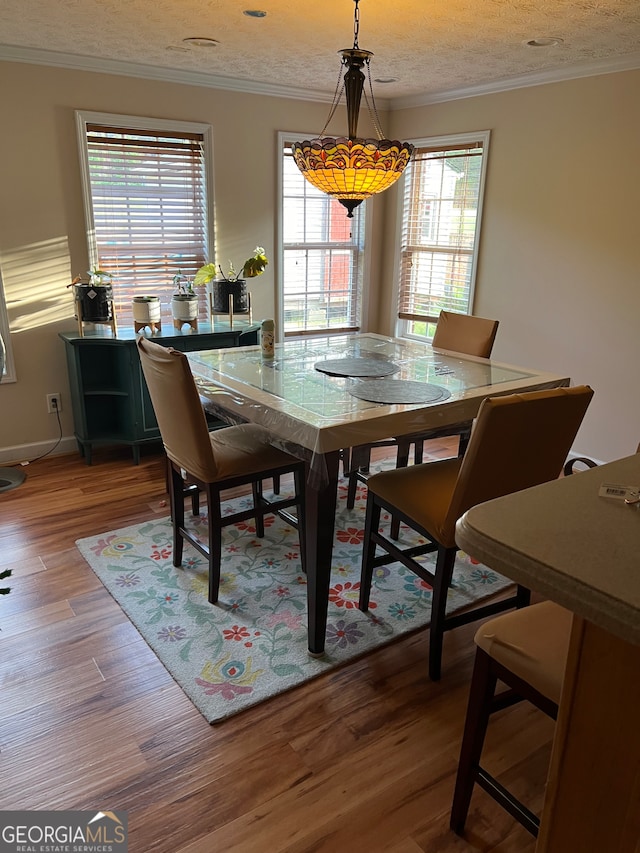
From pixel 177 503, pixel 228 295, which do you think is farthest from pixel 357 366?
pixel 228 295

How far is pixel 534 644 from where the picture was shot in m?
1.35

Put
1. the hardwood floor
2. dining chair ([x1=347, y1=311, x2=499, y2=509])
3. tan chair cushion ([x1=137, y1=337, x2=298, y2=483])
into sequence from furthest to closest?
1. dining chair ([x1=347, y1=311, x2=499, y2=509])
2. tan chair cushion ([x1=137, y1=337, x2=298, y2=483])
3. the hardwood floor

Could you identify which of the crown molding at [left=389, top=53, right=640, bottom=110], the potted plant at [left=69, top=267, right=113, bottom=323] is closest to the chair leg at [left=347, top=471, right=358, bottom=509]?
the potted plant at [left=69, top=267, right=113, bottom=323]

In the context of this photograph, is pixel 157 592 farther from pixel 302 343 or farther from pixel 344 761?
pixel 302 343

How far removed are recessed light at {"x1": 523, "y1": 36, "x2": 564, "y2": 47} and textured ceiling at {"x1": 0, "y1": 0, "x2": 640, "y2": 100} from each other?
1.0 inches

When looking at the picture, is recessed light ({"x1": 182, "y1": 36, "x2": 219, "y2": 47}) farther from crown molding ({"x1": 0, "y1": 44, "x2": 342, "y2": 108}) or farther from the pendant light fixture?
the pendant light fixture

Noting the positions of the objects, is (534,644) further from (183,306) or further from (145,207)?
(145,207)

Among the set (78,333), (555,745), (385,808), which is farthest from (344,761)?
(78,333)

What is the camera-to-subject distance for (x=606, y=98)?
3.54 m

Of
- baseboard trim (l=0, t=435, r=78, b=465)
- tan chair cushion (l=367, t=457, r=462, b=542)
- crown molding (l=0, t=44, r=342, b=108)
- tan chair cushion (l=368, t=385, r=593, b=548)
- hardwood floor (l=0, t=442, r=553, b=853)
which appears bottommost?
hardwood floor (l=0, t=442, r=553, b=853)

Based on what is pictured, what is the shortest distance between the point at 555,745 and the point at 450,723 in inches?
41.7

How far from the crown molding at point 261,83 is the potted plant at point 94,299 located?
117 centimetres

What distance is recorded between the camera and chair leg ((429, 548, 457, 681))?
215 cm

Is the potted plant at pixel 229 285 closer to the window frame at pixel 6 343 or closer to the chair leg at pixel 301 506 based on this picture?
the window frame at pixel 6 343
